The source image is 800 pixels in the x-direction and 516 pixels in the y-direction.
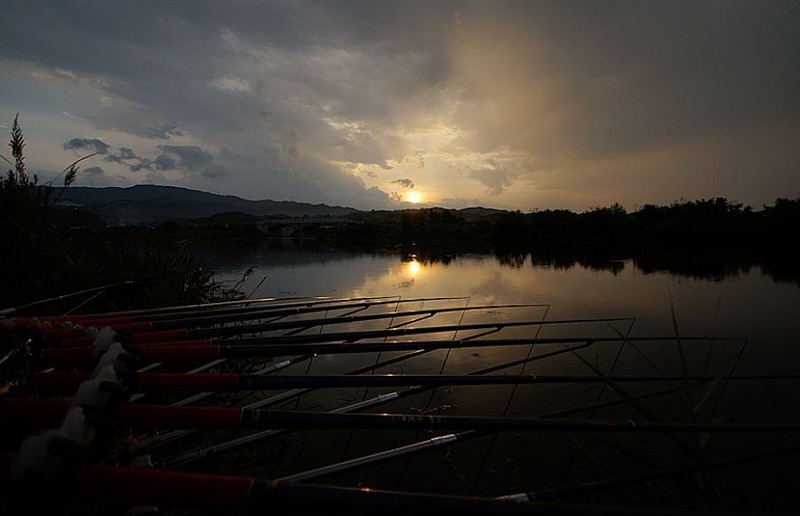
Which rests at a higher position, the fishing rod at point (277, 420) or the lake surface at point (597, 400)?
the fishing rod at point (277, 420)

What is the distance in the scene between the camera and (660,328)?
10.2m

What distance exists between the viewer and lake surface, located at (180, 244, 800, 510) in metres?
3.81

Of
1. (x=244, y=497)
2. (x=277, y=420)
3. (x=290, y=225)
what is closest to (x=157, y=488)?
(x=244, y=497)

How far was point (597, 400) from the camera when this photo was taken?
211 inches

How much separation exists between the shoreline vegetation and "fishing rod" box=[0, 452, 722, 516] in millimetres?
4741

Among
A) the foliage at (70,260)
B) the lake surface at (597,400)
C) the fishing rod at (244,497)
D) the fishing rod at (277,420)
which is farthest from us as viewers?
the foliage at (70,260)

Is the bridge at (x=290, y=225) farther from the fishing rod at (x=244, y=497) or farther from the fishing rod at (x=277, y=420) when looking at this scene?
the fishing rod at (x=244, y=497)

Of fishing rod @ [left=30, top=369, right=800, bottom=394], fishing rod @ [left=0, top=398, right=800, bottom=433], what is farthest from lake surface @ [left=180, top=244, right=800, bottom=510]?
fishing rod @ [left=30, top=369, right=800, bottom=394]

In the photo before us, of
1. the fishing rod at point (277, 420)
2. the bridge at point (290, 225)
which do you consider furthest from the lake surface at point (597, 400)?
the bridge at point (290, 225)

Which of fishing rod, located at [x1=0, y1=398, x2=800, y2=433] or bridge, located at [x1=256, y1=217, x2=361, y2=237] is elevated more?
bridge, located at [x1=256, y1=217, x2=361, y2=237]

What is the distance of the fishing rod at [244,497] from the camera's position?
105cm

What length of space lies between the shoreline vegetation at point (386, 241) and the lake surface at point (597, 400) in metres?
2.18

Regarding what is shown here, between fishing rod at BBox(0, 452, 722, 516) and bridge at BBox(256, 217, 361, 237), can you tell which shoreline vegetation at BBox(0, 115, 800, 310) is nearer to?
bridge at BBox(256, 217, 361, 237)

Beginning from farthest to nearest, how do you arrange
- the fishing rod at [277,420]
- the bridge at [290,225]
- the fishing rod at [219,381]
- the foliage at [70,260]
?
1. the bridge at [290,225]
2. the foliage at [70,260]
3. the fishing rod at [219,381]
4. the fishing rod at [277,420]
